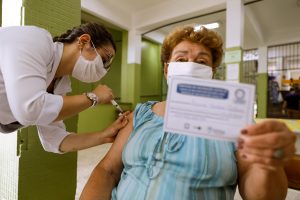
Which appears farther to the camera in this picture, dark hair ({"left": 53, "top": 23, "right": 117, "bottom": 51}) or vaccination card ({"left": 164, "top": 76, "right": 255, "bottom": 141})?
dark hair ({"left": 53, "top": 23, "right": 117, "bottom": 51})

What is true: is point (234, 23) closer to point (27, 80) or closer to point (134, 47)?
point (134, 47)

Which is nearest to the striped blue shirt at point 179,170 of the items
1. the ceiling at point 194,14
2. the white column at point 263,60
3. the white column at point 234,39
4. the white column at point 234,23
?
the white column at point 234,39

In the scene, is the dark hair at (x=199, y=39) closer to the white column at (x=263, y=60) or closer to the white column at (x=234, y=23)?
the white column at (x=234, y=23)

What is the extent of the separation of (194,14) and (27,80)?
404cm

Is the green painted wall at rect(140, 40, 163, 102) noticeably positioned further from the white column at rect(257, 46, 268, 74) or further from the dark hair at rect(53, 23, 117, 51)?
the dark hair at rect(53, 23, 117, 51)

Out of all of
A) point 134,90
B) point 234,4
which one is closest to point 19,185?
point 234,4

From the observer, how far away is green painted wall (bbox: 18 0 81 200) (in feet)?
3.87

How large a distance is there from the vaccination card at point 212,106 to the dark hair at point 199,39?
0.55 meters

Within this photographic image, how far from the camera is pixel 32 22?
1.17 metres

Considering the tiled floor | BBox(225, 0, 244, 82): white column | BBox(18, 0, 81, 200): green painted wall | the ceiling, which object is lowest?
the tiled floor

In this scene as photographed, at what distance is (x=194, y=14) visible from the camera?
14.0 ft

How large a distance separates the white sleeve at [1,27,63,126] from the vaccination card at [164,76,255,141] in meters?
0.48

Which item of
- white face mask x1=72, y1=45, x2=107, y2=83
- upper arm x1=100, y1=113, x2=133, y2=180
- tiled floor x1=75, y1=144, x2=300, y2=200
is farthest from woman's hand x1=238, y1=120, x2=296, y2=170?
tiled floor x1=75, y1=144, x2=300, y2=200

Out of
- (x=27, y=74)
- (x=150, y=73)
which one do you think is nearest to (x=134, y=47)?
(x=150, y=73)
